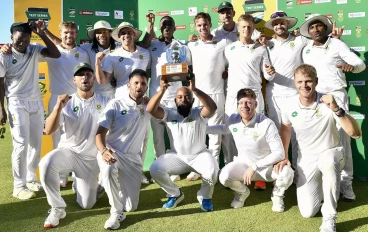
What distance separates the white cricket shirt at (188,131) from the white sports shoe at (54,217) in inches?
55.0

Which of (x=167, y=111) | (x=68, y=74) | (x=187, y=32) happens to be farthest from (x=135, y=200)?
(x=187, y=32)

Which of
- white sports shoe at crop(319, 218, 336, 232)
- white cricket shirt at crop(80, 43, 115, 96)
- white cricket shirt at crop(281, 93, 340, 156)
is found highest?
white cricket shirt at crop(80, 43, 115, 96)

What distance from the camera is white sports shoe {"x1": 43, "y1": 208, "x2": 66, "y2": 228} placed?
3515mm

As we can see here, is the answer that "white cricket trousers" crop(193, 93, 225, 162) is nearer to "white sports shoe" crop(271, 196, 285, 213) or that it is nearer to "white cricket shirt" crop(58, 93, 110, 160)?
"white sports shoe" crop(271, 196, 285, 213)

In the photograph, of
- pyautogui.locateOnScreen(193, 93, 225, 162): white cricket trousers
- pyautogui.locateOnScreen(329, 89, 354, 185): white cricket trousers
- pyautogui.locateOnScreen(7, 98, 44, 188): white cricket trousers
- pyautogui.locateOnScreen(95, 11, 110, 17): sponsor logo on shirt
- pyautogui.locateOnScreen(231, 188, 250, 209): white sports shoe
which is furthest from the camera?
pyautogui.locateOnScreen(95, 11, 110, 17): sponsor logo on shirt

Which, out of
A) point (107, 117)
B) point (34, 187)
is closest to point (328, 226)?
point (107, 117)

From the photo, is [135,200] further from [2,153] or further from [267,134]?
[2,153]

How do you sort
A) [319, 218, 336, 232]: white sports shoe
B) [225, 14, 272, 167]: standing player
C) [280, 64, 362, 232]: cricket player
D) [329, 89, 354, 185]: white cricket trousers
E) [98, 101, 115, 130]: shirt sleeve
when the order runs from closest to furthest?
[319, 218, 336, 232]: white sports shoe → [280, 64, 362, 232]: cricket player → [98, 101, 115, 130]: shirt sleeve → [329, 89, 354, 185]: white cricket trousers → [225, 14, 272, 167]: standing player

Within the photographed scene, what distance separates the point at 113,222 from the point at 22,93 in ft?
7.20

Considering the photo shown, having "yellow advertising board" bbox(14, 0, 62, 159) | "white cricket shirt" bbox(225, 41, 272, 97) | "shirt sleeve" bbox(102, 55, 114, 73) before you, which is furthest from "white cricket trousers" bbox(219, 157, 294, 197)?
"yellow advertising board" bbox(14, 0, 62, 159)

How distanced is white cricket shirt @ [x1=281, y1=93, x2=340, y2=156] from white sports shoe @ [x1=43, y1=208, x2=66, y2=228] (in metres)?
2.53

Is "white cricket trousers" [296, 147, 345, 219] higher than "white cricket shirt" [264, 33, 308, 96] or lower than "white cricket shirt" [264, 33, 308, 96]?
lower

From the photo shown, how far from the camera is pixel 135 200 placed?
399 centimetres

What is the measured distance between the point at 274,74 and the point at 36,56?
3.08 m
